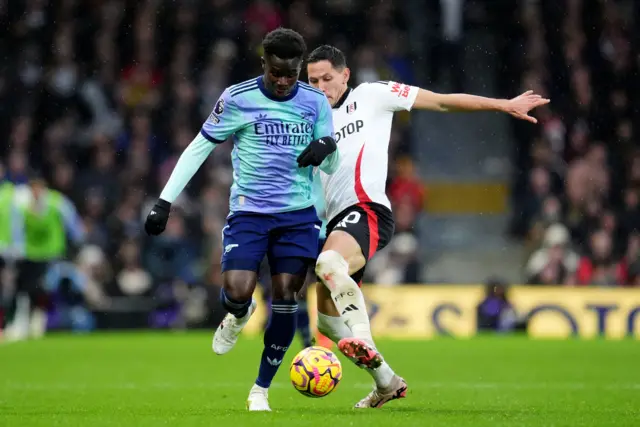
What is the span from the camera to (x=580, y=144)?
71.3 ft

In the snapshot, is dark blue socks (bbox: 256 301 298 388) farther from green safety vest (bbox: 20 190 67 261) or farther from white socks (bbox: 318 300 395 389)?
green safety vest (bbox: 20 190 67 261)

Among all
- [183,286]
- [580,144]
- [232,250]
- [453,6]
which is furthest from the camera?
[453,6]

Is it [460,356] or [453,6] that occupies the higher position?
[453,6]

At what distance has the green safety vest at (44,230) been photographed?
55.5ft

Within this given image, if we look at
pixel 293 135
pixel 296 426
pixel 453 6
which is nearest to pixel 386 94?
pixel 293 135

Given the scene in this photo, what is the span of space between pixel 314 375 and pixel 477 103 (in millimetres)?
1954

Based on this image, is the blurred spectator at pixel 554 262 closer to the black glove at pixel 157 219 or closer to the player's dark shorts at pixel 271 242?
the player's dark shorts at pixel 271 242

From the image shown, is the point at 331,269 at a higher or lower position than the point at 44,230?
higher

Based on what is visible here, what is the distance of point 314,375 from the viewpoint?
294 inches

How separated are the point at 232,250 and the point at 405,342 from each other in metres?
8.72

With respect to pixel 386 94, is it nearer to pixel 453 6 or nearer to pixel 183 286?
pixel 183 286

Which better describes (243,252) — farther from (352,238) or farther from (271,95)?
(271,95)

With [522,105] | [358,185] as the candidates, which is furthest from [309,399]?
Answer: [522,105]

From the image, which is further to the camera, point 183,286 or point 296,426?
point 183,286
